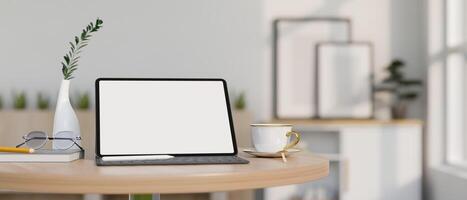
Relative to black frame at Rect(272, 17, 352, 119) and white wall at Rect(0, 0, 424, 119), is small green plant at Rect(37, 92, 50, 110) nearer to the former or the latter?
white wall at Rect(0, 0, 424, 119)

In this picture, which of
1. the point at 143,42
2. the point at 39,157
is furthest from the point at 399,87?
the point at 39,157

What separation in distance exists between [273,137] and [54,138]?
537 mm

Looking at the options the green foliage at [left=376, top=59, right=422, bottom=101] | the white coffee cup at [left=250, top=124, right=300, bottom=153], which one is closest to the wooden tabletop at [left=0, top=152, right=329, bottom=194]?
the white coffee cup at [left=250, top=124, right=300, bottom=153]

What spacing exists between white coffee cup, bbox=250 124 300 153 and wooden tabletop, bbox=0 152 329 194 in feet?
0.59

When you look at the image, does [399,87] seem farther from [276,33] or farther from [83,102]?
[83,102]

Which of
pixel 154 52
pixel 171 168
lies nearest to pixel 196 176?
pixel 171 168

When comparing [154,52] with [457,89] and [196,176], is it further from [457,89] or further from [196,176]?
[196,176]

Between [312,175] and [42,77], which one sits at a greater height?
[42,77]

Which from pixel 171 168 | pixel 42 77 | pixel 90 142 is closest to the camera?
pixel 171 168

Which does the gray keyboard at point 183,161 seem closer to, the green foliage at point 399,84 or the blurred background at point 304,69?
the blurred background at point 304,69

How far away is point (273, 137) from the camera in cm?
145

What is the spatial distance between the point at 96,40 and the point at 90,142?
68cm

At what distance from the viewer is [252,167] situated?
126 cm

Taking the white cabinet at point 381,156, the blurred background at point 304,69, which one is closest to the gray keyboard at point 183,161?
the blurred background at point 304,69
